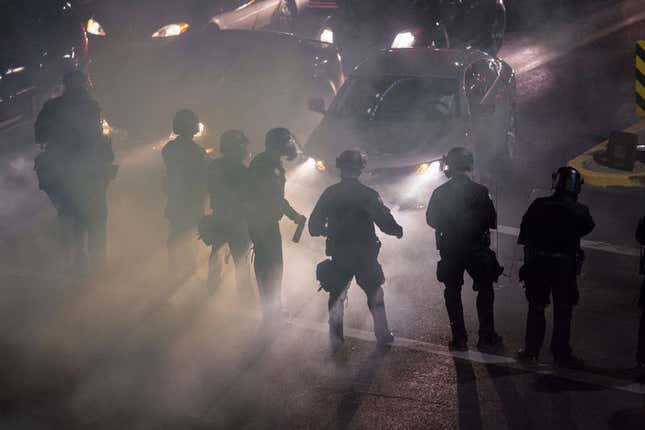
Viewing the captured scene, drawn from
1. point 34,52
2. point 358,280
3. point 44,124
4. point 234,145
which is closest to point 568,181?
point 358,280

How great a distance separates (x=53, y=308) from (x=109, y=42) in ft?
25.7

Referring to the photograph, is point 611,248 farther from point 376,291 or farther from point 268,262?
point 268,262

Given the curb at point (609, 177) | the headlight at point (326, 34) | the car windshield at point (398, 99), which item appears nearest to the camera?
the curb at point (609, 177)

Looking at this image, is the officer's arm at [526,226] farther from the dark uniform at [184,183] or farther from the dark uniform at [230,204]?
the dark uniform at [184,183]

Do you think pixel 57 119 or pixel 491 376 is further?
pixel 57 119

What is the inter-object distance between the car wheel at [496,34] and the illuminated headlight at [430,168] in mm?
7924

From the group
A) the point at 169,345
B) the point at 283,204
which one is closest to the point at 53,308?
the point at 169,345

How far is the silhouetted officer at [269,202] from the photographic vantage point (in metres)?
7.52

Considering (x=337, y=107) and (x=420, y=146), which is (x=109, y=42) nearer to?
(x=337, y=107)

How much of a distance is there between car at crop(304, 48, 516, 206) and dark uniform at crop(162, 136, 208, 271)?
217 cm

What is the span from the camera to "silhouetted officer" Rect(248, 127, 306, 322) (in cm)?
752

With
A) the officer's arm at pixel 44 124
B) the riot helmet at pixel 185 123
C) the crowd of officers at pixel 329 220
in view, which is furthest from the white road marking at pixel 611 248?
the officer's arm at pixel 44 124

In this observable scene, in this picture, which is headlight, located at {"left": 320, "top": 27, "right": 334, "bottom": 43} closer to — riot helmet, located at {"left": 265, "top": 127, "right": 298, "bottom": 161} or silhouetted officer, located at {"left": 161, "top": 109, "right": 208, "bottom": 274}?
silhouetted officer, located at {"left": 161, "top": 109, "right": 208, "bottom": 274}

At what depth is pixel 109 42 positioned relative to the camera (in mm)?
15164
